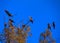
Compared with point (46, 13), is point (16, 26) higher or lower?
lower

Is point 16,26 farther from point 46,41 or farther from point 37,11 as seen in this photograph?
point 37,11

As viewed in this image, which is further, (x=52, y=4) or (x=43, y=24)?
(x=52, y=4)

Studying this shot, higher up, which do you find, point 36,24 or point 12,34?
point 36,24

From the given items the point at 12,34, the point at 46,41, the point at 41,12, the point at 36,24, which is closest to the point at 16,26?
the point at 12,34

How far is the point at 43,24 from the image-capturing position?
2.85m

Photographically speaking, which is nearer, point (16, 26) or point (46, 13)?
point (16, 26)

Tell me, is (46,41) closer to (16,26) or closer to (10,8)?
(16,26)

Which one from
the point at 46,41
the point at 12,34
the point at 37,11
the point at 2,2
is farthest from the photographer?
the point at 37,11

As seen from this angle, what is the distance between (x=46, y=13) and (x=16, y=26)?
3.32ft

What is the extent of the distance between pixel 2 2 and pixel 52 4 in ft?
2.49

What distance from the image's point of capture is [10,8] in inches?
112

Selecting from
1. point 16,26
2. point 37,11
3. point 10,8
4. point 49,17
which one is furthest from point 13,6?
point 16,26

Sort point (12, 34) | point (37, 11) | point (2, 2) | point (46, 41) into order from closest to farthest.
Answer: point (12, 34), point (46, 41), point (2, 2), point (37, 11)

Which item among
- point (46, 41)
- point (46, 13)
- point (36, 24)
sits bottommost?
point (46, 41)
